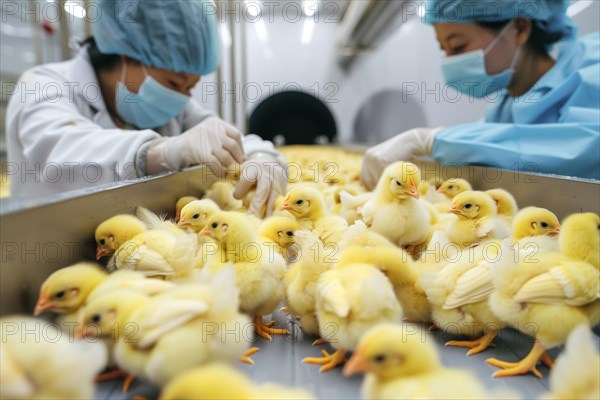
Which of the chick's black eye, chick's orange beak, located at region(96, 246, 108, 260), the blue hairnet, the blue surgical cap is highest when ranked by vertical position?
the blue surgical cap

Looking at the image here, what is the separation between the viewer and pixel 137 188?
1.30m

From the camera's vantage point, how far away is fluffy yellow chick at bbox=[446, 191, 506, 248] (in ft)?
3.83

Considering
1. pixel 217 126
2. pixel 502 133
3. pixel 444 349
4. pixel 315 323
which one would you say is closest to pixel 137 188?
pixel 217 126

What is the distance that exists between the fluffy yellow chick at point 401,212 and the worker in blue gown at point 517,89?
2.35 ft

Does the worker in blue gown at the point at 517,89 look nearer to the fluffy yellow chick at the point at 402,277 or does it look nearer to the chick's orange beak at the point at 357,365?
the fluffy yellow chick at the point at 402,277

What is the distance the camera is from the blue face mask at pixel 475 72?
233 cm

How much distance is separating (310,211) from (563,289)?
0.76 metres

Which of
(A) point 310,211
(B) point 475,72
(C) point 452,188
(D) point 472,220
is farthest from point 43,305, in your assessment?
(B) point 475,72

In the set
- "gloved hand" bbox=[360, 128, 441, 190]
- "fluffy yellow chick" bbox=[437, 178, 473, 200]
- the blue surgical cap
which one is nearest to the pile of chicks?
"fluffy yellow chick" bbox=[437, 178, 473, 200]

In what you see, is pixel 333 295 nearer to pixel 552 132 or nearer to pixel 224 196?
pixel 224 196

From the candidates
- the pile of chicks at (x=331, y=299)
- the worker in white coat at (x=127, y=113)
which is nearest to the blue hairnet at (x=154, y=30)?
the worker in white coat at (x=127, y=113)

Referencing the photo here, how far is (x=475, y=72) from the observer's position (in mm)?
2383

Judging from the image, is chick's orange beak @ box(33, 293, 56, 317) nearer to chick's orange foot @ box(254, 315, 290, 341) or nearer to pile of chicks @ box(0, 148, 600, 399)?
pile of chicks @ box(0, 148, 600, 399)

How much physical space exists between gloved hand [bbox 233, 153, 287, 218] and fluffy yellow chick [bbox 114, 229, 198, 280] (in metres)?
0.79
